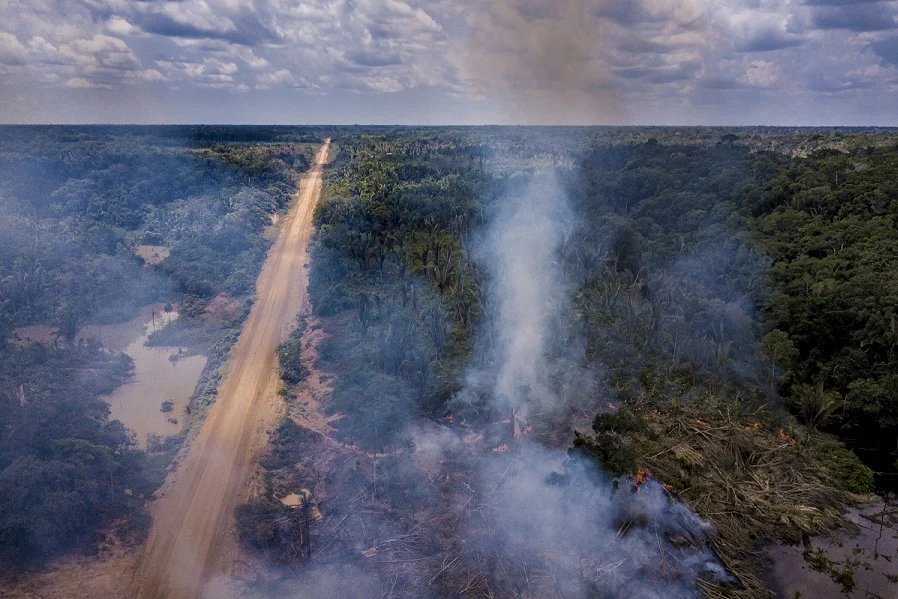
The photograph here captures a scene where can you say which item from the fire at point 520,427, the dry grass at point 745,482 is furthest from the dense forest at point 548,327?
the fire at point 520,427

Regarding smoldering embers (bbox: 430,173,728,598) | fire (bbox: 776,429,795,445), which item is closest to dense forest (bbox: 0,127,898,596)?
fire (bbox: 776,429,795,445)

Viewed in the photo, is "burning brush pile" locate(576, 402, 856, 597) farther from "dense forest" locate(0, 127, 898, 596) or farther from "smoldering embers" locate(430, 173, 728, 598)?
"smoldering embers" locate(430, 173, 728, 598)

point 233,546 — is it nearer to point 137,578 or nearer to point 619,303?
point 137,578

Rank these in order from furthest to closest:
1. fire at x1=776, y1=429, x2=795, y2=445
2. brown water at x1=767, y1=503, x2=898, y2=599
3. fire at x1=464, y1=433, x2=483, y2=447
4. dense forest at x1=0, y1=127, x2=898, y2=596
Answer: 1. fire at x1=776, y1=429, x2=795, y2=445
2. fire at x1=464, y1=433, x2=483, y2=447
3. dense forest at x1=0, y1=127, x2=898, y2=596
4. brown water at x1=767, y1=503, x2=898, y2=599

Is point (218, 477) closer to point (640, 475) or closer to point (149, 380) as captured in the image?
point (149, 380)

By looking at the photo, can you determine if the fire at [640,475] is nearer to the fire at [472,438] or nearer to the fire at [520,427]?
the fire at [520,427]

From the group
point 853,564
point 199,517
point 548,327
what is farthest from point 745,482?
point 199,517
